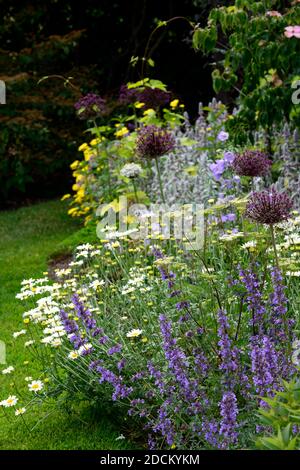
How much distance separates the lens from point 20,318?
5.68 meters

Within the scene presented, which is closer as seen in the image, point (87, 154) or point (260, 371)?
point (260, 371)

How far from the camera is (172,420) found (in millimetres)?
3061

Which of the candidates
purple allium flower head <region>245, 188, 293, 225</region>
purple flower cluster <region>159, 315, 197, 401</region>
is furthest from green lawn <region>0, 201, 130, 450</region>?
purple allium flower head <region>245, 188, 293, 225</region>

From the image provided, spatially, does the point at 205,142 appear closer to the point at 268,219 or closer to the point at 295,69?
the point at 295,69

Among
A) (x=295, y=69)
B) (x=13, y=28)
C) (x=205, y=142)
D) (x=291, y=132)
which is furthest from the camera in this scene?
(x=13, y=28)

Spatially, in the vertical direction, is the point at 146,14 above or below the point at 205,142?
above

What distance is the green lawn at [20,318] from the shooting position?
3.57m

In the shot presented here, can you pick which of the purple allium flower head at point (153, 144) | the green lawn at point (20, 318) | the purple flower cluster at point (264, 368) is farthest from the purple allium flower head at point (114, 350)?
the purple allium flower head at point (153, 144)

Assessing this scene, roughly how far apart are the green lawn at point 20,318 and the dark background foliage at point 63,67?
0.82 m

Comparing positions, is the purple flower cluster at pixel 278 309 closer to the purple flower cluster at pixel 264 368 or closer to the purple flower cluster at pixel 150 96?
the purple flower cluster at pixel 264 368

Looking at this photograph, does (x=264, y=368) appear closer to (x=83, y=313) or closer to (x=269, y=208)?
(x=269, y=208)

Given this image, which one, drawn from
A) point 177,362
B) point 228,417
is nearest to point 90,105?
point 177,362

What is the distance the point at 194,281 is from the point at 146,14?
1012 centimetres

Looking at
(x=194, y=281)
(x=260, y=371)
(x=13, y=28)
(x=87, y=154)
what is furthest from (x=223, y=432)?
(x=13, y=28)
